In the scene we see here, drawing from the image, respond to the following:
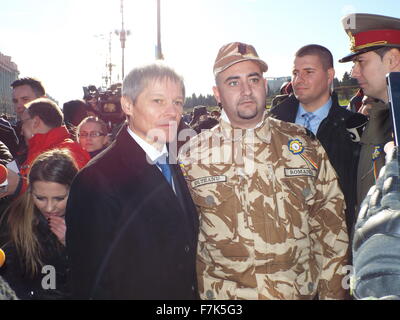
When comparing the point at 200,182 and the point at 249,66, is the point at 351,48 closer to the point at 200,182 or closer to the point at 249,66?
the point at 249,66

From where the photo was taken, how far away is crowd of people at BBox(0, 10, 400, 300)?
183 centimetres

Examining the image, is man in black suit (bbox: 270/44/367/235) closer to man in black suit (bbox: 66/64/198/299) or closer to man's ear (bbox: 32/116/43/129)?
man in black suit (bbox: 66/64/198/299)

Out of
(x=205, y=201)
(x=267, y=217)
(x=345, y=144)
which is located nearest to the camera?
(x=267, y=217)

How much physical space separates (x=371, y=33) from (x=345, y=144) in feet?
2.99

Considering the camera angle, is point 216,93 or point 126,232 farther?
point 216,93

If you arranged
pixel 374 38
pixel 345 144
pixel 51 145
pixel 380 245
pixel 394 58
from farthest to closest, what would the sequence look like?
pixel 51 145 → pixel 345 144 → pixel 374 38 → pixel 394 58 → pixel 380 245

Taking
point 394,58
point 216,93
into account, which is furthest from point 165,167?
point 394,58

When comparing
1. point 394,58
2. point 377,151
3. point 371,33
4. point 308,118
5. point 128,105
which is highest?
point 371,33

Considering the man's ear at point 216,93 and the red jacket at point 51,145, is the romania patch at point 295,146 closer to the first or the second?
the man's ear at point 216,93

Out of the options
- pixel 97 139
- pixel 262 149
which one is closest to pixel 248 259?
pixel 262 149

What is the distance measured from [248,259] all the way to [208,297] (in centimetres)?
35

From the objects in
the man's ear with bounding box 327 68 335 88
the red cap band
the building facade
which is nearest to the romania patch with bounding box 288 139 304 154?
the red cap band

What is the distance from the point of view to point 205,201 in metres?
2.41

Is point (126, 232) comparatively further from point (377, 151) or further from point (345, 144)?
point (345, 144)
